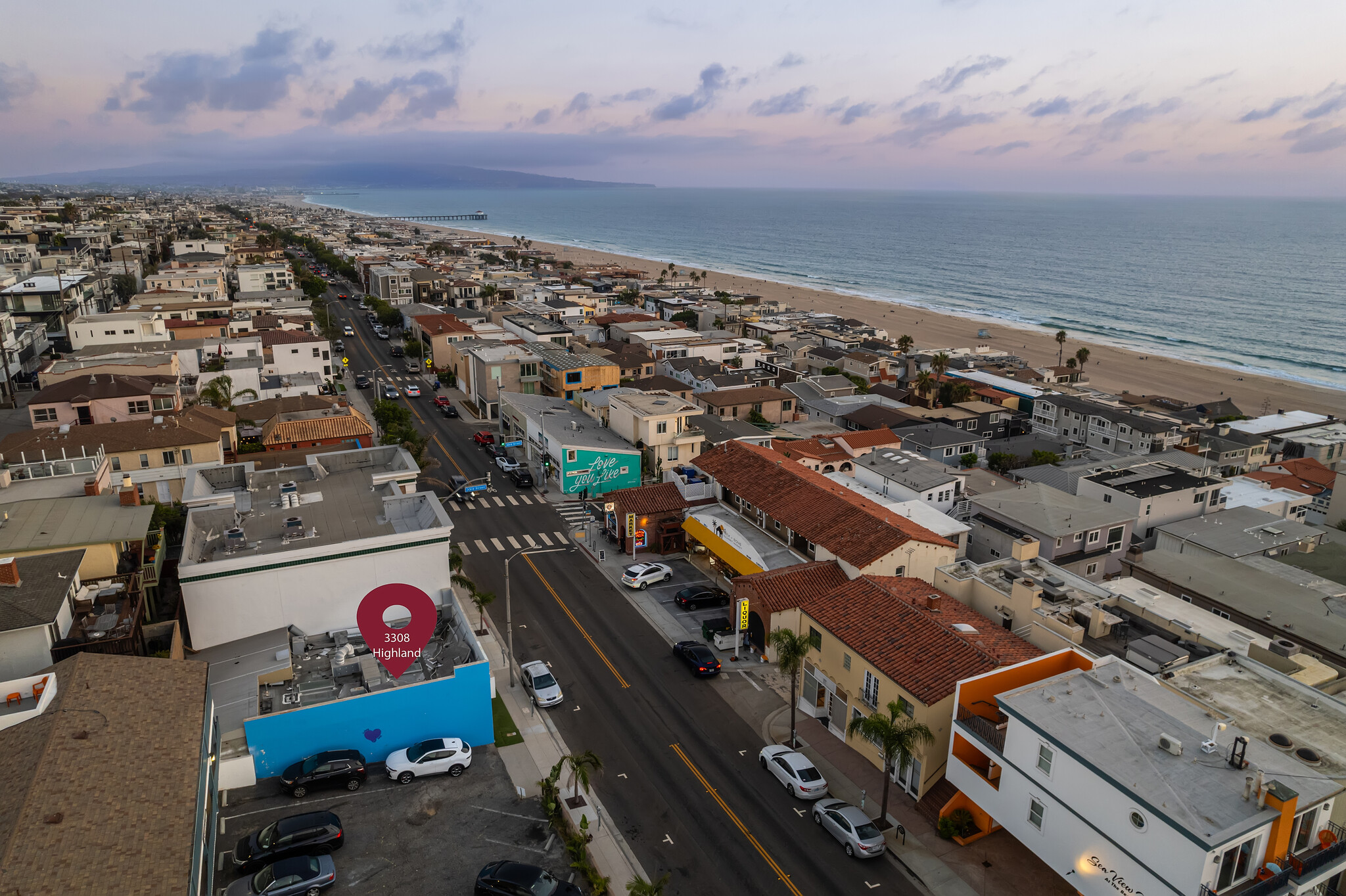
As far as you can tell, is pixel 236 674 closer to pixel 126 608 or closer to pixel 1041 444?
pixel 126 608

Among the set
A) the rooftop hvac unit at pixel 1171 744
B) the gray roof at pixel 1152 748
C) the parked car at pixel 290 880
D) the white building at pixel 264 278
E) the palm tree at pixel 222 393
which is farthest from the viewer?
the white building at pixel 264 278

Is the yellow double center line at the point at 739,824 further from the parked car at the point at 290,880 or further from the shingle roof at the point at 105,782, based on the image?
the shingle roof at the point at 105,782

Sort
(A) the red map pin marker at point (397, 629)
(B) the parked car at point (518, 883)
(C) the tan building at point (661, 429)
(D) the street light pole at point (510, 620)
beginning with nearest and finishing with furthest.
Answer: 1. (B) the parked car at point (518, 883)
2. (A) the red map pin marker at point (397, 629)
3. (D) the street light pole at point (510, 620)
4. (C) the tan building at point (661, 429)

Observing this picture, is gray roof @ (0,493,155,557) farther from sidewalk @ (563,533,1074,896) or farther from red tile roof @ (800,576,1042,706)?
red tile roof @ (800,576,1042,706)

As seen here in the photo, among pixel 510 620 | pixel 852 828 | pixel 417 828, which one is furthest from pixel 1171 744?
pixel 510 620

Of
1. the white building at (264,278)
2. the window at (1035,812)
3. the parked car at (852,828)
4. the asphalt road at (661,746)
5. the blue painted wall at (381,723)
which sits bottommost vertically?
the asphalt road at (661,746)

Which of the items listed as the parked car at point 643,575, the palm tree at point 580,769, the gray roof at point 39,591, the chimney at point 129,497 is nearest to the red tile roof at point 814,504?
the parked car at point 643,575

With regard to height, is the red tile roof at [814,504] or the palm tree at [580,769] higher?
the red tile roof at [814,504]

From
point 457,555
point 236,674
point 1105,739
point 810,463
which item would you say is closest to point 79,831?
point 236,674
